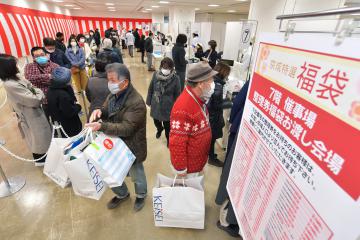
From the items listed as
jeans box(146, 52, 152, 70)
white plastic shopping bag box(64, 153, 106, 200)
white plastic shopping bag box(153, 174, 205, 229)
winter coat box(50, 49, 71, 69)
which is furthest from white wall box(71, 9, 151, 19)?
white plastic shopping bag box(153, 174, 205, 229)

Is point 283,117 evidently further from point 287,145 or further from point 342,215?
point 342,215

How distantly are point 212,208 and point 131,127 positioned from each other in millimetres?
1306

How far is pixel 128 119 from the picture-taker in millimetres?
1631

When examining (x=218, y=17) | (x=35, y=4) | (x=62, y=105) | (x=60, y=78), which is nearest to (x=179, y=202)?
(x=62, y=105)

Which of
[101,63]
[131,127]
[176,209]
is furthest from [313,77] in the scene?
[101,63]

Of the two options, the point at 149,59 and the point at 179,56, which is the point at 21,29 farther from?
the point at 179,56

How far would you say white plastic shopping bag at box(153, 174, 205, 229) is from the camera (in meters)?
1.61

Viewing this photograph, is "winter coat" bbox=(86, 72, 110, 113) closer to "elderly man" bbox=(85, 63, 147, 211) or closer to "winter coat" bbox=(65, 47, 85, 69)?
"elderly man" bbox=(85, 63, 147, 211)

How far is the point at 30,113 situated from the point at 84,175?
5.05ft

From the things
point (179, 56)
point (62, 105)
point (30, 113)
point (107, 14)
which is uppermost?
point (107, 14)

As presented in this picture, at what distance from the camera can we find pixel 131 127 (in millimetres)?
1632

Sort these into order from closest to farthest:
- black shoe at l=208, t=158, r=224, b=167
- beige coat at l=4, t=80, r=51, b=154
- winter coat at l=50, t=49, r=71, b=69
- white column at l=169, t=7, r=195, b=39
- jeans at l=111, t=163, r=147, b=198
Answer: jeans at l=111, t=163, r=147, b=198
beige coat at l=4, t=80, r=51, b=154
black shoe at l=208, t=158, r=224, b=167
winter coat at l=50, t=49, r=71, b=69
white column at l=169, t=7, r=195, b=39

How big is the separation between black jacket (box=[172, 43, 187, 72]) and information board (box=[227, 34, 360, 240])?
404 centimetres

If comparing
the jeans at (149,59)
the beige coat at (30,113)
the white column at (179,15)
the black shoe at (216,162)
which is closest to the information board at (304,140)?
the black shoe at (216,162)
